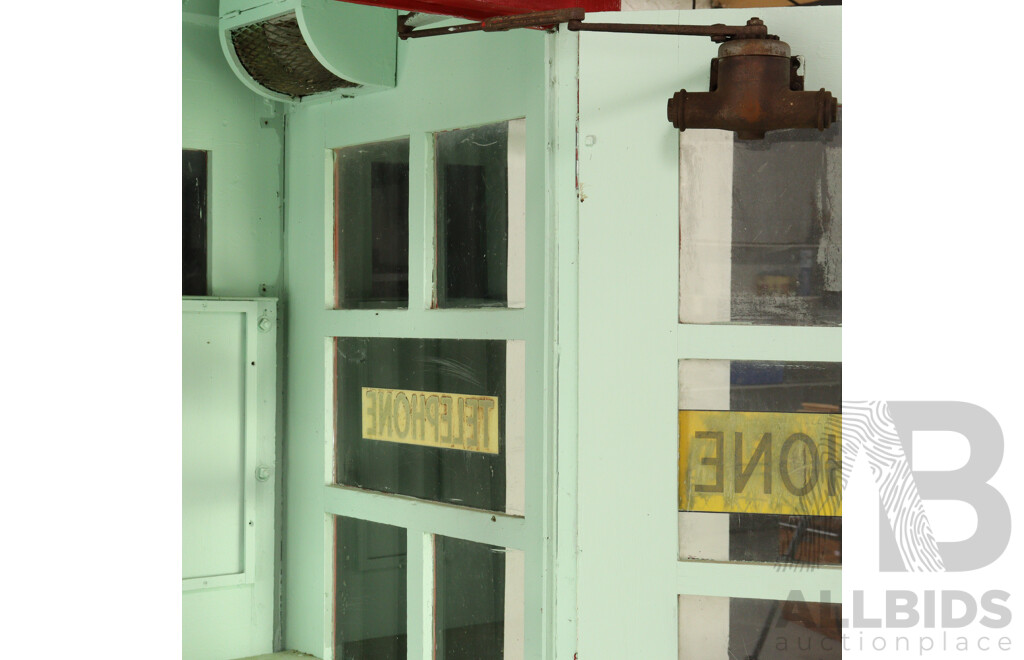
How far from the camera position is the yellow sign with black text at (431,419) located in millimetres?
1767

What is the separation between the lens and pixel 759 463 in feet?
4.74

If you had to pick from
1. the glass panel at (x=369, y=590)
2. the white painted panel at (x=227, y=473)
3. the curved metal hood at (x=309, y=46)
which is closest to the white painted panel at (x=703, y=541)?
the glass panel at (x=369, y=590)

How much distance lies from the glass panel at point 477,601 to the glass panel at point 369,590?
0.35ft

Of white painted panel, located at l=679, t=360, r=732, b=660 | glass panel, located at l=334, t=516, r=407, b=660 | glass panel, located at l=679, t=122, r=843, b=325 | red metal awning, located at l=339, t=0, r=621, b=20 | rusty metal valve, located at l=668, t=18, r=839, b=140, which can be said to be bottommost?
glass panel, located at l=334, t=516, r=407, b=660

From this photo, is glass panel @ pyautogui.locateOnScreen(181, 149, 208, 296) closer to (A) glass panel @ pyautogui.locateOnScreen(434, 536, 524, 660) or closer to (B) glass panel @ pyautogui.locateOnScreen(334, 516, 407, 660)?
(B) glass panel @ pyautogui.locateOnScreen(334, 516, 407, 660)

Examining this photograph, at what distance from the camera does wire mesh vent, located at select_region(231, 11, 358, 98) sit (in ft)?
6.13

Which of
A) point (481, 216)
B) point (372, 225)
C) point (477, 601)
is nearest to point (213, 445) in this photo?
point (372, 225)

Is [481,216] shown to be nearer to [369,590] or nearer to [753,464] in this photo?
[753,464]

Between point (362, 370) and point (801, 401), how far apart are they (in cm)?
92

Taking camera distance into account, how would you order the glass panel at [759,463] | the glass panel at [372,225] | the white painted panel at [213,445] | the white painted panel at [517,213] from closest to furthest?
the glass panel at [759,463] < the white painted panel at [517,213] < the glass panel at [372,225] < the white painted panel at [213,445]

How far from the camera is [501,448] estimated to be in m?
1.73

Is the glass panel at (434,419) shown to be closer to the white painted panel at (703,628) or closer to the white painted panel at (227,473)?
the white painted panel at (227,473)

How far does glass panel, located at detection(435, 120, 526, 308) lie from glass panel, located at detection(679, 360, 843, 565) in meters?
0.40

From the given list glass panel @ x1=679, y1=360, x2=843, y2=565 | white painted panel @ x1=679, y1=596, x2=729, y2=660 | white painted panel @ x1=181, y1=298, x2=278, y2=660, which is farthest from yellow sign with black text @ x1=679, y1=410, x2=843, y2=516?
white painted panel @ x1=181, y1=298, x2=278, y2=660
